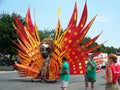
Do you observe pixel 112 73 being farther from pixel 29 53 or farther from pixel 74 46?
pixel 29 53

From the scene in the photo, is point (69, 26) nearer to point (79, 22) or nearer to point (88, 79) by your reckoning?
point (79, 22)

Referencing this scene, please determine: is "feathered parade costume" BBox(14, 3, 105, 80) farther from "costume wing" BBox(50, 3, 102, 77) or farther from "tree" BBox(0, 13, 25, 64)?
"tree" BBox(0, 13, 25, 64)

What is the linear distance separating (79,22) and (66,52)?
2.26 metres

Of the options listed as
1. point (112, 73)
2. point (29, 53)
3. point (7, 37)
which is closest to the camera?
point (112, 73)

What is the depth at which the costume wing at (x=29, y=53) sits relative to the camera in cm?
2397

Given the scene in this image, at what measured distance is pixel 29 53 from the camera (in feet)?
80.1

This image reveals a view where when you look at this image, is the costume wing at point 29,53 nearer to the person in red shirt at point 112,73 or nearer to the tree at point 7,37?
the person in red shirt at point 112,73

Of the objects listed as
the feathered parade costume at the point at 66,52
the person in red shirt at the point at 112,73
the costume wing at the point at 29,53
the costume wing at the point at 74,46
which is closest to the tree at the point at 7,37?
the costume wing at the point at 29,53

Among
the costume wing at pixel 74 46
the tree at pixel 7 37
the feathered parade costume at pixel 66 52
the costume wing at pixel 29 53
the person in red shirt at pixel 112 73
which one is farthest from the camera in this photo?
the tree at pixel 7 37

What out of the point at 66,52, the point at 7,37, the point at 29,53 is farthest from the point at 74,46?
the point at 7,37

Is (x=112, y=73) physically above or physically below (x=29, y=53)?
below

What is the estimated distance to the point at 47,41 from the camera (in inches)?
947

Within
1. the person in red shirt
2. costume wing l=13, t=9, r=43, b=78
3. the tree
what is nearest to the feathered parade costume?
costume wing l=13, t=9, r=43, b=78

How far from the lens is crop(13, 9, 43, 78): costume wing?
23969mm
